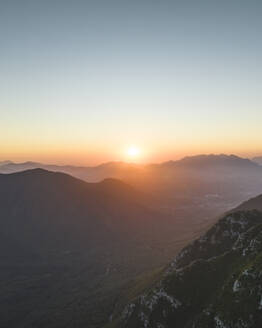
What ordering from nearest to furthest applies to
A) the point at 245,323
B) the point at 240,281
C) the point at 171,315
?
1. the point at 245,323
2. the point at 240,281
3. the point at 171,315

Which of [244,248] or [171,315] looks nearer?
[171,315]

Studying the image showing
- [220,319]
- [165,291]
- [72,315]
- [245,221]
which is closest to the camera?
[220,319]

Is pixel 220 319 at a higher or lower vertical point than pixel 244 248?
lower

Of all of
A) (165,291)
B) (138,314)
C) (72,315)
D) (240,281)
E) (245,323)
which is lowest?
(72,315)

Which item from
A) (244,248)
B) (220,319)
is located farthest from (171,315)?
(244,248)

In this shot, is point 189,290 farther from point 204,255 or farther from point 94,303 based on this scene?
point 94,303
